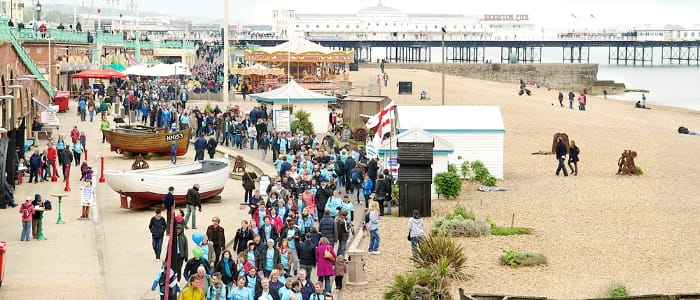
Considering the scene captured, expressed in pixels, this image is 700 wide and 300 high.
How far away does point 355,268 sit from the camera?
Result: 19328 millimetres

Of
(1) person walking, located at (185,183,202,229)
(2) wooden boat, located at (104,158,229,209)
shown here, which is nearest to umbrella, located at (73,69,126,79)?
(2) wooden boat, located at (104,158,229,209)

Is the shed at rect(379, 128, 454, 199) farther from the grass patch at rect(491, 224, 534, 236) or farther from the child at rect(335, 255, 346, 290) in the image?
the child at rect(335, 255, 346, 290)

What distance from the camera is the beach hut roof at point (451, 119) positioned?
103ft

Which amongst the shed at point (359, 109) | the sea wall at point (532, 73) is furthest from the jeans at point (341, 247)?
the sea wall at point (532, 73)

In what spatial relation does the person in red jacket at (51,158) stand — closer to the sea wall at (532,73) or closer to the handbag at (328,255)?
the handbag at (328,255)

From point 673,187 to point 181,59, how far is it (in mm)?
76332

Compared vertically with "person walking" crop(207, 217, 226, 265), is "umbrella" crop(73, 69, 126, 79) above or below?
above

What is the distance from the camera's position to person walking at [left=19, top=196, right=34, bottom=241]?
2244 cm

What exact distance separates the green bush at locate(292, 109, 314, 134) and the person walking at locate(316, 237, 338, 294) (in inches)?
844

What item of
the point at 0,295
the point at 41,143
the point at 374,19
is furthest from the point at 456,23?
the point at 0,295

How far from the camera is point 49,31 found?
55688 mm

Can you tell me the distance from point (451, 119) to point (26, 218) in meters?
12.5

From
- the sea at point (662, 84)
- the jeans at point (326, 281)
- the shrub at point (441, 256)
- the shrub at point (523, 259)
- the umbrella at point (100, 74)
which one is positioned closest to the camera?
the jeans at point (326, 281)

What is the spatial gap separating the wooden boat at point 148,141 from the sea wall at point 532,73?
79.7 m
